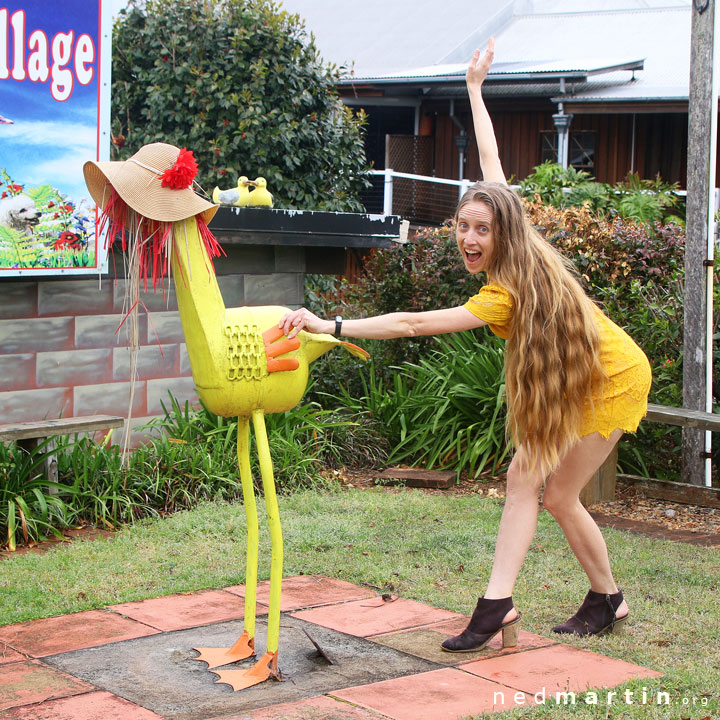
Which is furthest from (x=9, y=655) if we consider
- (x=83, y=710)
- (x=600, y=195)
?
(x=600, y=195)

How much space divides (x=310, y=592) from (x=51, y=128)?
11.1 ft

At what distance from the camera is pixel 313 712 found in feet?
11.1

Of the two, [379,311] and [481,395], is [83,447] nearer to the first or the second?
[481,395]

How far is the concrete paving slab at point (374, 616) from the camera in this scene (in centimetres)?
432

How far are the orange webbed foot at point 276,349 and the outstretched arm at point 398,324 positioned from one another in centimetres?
4

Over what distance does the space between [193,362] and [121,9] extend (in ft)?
25.3

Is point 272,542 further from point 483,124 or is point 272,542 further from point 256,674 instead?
point 483,124

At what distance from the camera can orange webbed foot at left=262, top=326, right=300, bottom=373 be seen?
12.4ft

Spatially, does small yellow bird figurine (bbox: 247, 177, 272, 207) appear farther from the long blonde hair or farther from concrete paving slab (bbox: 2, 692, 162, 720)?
concrete paving slab (bbox: 2, 692, 162, 720)

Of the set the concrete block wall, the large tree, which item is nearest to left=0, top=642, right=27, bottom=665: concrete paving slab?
the concrete block wall

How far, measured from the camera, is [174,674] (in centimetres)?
376

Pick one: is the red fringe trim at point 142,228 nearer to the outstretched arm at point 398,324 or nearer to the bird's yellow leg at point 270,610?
the outstretched arm at point 398,324

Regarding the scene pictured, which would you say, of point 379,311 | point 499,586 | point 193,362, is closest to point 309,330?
point 193,362

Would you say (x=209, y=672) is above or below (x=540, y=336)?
below
